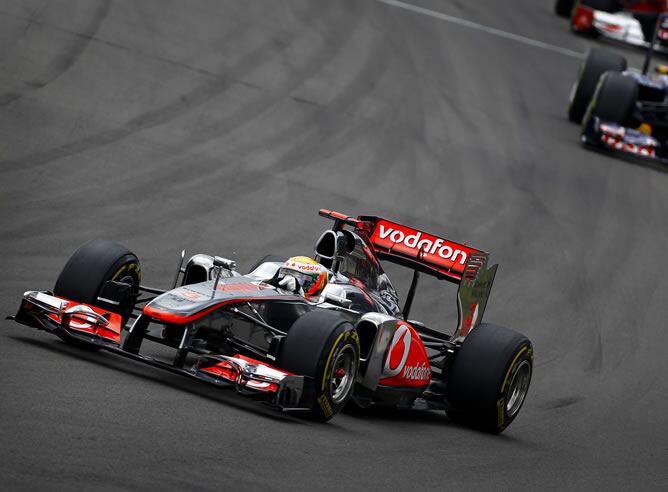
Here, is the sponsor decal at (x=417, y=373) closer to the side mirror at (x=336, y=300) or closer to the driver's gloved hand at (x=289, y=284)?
the side mirror at (x=336, y=300)

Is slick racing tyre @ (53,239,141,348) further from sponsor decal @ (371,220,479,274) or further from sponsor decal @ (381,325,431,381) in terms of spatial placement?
sponsor decal @ (371,220,479,274)

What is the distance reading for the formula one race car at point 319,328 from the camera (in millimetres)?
8680

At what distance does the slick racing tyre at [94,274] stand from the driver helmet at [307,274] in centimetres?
117

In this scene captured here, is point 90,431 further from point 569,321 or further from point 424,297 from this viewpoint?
point 569,321

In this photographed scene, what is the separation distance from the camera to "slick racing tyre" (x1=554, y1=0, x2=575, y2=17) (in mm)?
31922

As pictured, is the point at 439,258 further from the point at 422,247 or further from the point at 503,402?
the point at 503,402

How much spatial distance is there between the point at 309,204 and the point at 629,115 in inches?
330

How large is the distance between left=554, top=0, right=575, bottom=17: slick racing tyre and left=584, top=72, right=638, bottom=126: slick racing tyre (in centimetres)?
1004

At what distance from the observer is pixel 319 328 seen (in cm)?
873

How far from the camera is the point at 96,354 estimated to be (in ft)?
30.5

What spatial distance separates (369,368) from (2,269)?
3810 millimetres

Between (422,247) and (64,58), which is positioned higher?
(64,58)

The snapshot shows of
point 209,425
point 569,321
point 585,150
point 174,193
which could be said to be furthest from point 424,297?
point 585,150

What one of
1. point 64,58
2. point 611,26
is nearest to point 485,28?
point 611,26
